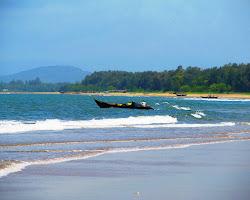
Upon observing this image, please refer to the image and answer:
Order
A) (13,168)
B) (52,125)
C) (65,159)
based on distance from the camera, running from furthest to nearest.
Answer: (52,125) → (65,159) → (13,168)

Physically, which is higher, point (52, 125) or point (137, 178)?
point (137, 178)

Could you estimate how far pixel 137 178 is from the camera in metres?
17.1

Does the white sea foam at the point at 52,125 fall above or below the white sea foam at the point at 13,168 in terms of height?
below

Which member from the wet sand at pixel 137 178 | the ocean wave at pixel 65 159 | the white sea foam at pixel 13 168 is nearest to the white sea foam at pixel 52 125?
the ocean wave at pixel 65 159

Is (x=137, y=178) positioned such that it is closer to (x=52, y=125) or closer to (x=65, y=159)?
(x=65, y=159)

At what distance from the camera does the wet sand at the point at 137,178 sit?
47.9 ft

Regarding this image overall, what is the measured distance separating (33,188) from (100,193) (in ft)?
5.28

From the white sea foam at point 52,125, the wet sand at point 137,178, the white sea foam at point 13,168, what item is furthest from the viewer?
the white sea foam at point 52,125

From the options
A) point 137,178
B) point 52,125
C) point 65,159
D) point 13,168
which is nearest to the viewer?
point 137,178

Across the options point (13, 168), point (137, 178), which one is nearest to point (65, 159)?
point (13, 168)

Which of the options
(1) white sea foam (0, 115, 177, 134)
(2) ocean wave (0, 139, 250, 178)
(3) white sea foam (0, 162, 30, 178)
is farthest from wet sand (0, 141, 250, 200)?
(1) white sea foam (0, 115, 177, 134)

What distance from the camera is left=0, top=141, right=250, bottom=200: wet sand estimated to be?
14594 millimetres

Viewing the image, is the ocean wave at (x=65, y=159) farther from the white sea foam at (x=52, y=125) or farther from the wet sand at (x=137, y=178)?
the white sea foam at (x=52, y=125)

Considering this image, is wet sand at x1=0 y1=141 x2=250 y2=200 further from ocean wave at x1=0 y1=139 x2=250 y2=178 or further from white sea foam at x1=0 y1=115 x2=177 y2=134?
white sea foam at x1=0 y1=115 x2=177 y2=134
